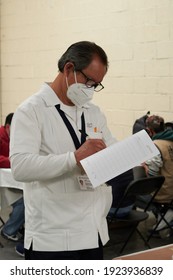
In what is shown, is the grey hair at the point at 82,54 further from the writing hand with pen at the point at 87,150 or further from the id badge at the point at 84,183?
the id badge at the point at 84,183

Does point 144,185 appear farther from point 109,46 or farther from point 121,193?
point 109,46

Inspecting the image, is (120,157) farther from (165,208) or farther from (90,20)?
(90,20)

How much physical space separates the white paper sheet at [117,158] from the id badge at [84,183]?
0.09 meters

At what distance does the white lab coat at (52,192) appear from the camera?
1621 mm

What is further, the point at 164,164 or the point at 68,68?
the point at 164,164

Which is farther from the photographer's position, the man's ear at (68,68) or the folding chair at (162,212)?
the folding chair at (162,212)

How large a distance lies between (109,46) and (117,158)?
3.24 m

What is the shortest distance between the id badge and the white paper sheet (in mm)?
86

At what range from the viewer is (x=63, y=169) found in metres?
1.59

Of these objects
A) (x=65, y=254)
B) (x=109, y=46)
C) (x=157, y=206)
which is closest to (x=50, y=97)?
(x=65, y=254)

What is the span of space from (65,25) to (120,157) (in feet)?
12.0

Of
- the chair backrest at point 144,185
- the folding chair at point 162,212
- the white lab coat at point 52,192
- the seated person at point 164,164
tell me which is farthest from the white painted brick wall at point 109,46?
the white lab coat at point 52,192

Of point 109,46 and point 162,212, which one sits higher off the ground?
point 109,46

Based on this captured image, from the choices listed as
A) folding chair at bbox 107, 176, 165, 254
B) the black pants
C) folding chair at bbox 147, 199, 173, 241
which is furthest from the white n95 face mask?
folding chair at bbox 147, 199, 173, 241
